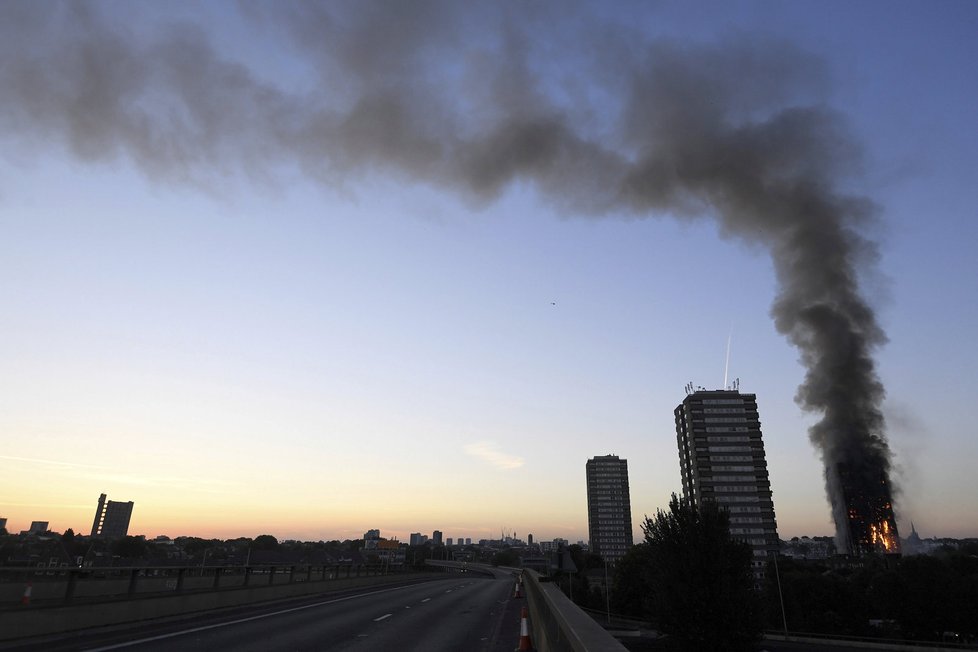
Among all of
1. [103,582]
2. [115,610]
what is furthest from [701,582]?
[103,582]

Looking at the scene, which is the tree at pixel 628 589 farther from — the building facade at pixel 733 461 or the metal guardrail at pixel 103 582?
the building facade at pixel 733 461

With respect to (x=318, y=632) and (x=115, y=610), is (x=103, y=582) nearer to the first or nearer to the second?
(x=115, y=610)

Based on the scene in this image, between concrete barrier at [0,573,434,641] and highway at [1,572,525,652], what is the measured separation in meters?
0.47

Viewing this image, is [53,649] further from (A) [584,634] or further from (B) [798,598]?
(B) [798,598]

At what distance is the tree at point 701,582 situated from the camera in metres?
24.1

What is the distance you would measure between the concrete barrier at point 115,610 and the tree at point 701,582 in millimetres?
18700

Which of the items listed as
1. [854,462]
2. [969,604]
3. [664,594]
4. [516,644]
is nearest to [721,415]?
[854,462]

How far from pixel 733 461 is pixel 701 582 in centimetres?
18468

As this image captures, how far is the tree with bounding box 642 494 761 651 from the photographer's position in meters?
24.1

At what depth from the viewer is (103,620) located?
12.9 m

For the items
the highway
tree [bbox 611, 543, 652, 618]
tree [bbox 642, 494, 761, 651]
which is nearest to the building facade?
tree [bbox 611, 543, 652, 618]

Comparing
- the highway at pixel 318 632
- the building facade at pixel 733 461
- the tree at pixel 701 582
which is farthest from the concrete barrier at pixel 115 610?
the building facade at pixel 733 461

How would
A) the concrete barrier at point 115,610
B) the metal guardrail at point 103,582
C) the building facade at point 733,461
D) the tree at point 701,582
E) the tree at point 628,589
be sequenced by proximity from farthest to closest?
the building facade at point 733,461
the tree at point 628,589
the tree at point 701,582
the metal guardrail at point 103,582
the concrete barrier at point 115,610

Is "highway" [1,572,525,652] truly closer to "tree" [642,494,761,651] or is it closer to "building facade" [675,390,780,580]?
"tree" [642,494,761,651]
